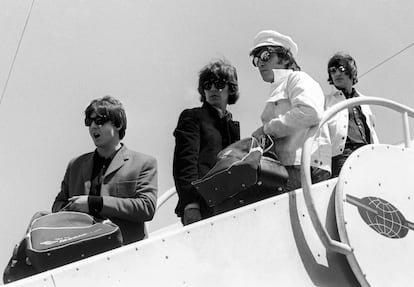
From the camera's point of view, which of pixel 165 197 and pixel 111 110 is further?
pixel 165 197

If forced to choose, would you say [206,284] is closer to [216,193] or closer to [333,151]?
[216,193]

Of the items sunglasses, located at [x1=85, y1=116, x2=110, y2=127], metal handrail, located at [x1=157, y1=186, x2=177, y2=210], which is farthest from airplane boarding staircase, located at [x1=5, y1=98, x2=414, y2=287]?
metal handrail, located at [x1=157, y1=186, x2=177, y2=210]

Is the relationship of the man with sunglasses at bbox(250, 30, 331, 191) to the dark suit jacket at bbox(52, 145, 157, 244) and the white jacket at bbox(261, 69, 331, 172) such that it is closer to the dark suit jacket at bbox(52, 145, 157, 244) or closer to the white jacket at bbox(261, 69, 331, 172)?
the white jacket at bbox(261, 69, 331, 172)

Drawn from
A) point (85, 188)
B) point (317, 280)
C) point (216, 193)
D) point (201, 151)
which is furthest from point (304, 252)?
point (85, 188)

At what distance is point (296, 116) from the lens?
160 inches

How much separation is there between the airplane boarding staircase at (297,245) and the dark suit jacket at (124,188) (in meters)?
0.45

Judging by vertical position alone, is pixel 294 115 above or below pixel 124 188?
above

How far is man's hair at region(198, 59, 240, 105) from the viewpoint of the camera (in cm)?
463

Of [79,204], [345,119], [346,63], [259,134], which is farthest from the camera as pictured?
[346,63]

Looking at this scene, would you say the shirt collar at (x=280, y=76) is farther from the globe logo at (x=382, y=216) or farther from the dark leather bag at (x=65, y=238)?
the dark leather bag at (x=65, y=238)

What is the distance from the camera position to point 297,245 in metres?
3.75

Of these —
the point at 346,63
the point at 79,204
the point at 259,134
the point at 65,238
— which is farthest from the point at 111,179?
the point at 346,63

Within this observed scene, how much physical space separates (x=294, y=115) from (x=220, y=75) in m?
0.75

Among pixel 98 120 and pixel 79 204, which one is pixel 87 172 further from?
pixel 79 204
